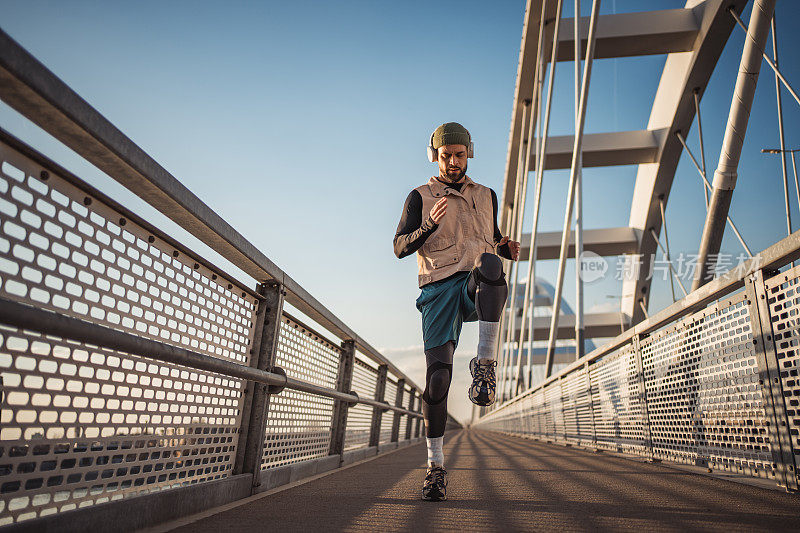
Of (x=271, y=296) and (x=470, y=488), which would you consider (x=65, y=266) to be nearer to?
(x=271, y=296)

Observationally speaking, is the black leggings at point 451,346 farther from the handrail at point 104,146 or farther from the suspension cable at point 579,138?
the suspension cable at point 579,138

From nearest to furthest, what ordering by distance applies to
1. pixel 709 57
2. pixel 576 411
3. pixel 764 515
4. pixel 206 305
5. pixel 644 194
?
1. pixel 764 515
2. pixel 206 305
3. pixel 576 411
4. pixel 709 57
5. pixel 644 194

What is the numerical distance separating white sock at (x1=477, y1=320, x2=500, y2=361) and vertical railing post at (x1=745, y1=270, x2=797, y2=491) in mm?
1182

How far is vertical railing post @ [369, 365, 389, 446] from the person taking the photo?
584cm

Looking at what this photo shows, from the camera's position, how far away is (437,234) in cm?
264

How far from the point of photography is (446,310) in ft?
8.31

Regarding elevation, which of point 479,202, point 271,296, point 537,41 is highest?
point 537,41

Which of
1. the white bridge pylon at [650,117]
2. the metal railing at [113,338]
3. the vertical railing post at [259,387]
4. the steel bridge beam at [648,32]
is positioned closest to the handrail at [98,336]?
the metal railing at [113,338]

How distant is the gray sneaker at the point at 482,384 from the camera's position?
2100mm

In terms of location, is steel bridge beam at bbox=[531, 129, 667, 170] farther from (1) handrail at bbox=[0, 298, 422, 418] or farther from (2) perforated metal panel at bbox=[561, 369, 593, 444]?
(1) handrail at bbox=[0, 298, 422, 418]

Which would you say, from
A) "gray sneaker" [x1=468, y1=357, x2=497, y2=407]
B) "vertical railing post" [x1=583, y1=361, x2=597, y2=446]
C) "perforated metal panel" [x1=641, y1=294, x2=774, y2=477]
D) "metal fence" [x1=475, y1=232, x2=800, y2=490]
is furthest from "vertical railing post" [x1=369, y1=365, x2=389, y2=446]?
"gray sneaker" [x1=468, y1=357, x2=497, y2=407]

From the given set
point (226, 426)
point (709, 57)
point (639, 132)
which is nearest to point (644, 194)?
point (639, 132)

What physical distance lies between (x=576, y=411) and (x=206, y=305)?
223 inches

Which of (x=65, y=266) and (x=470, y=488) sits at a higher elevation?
(x=65, y=266)
